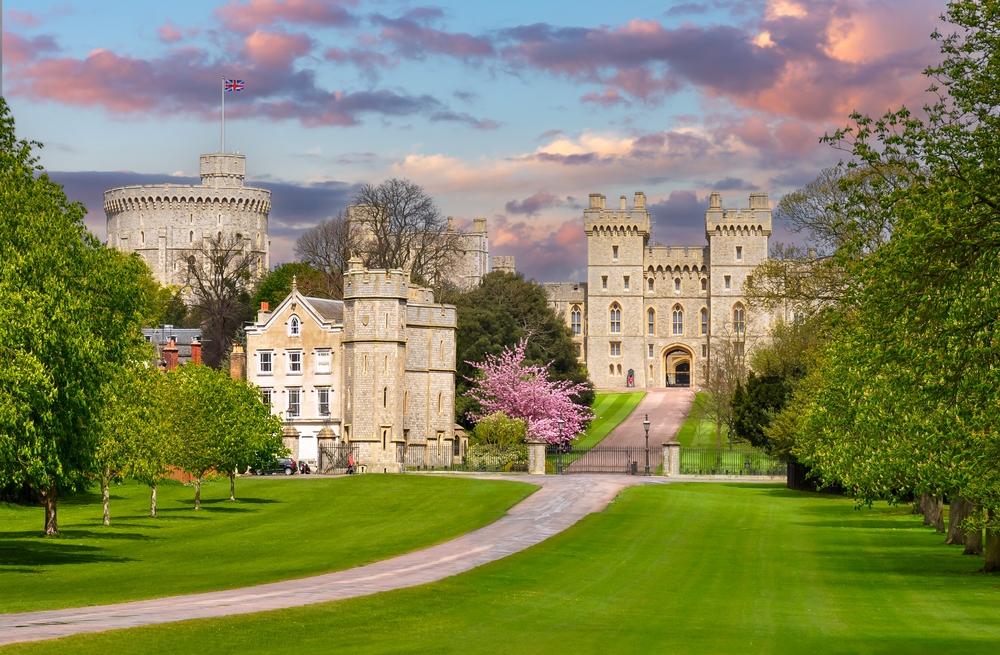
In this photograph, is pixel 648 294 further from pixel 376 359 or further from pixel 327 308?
pixel 376 359

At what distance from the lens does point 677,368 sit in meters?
140

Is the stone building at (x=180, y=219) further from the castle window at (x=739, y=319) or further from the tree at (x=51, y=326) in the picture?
the tree at (x=51, y=326)

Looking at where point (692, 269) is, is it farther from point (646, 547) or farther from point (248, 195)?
point (646, 547)

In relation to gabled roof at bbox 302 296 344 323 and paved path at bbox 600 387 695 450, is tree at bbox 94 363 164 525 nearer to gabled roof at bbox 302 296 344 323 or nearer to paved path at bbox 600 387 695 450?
gabled roof at bbox 302 296 344 323

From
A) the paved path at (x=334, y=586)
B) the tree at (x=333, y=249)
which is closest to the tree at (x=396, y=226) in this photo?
the tree at (x=333, y=249)

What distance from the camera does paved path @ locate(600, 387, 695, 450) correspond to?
8594 cm

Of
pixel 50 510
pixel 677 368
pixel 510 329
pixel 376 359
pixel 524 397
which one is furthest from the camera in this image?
pixel 677 368

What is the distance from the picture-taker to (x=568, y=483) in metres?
51.3

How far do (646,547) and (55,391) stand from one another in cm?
1472

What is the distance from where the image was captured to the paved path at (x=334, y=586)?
1705cm

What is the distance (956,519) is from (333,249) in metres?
66.6

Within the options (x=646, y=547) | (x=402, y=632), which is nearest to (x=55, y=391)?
(x=402, y=632)

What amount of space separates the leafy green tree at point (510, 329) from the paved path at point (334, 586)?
40.9 metres

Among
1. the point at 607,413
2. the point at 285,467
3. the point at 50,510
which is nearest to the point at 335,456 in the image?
the point at 285,467
